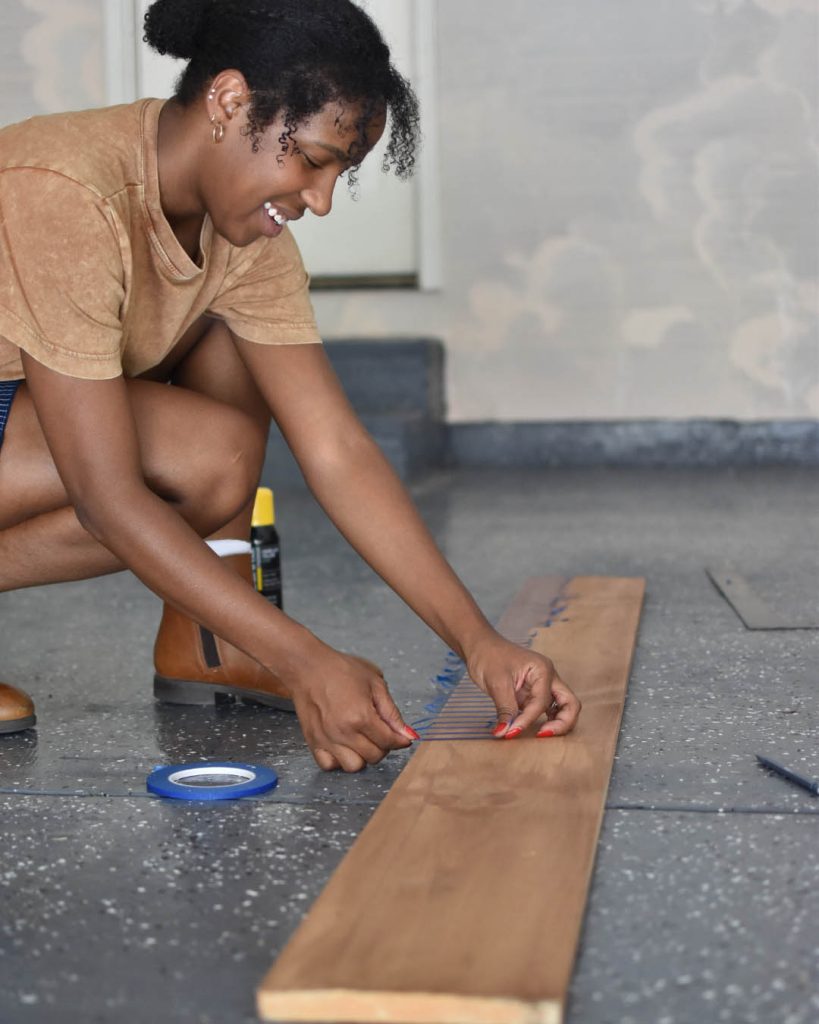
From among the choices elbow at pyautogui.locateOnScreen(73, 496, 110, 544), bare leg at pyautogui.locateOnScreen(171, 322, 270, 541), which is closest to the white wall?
bare leg at pyautogui.locateOnScreen(171, 322, 270, 541)

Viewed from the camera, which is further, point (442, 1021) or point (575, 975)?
point (575, 975)

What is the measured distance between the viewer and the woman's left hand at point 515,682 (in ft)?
4.71

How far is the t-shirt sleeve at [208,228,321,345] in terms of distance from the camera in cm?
170

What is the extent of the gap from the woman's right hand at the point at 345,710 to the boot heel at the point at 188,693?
0.40 meters

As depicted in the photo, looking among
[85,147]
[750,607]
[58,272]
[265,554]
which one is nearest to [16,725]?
[265,554]

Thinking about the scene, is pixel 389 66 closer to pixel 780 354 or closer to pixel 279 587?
pixel 279 587

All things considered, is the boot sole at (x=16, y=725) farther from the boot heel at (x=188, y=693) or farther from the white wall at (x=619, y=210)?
the white wall at (x=619, y=210)

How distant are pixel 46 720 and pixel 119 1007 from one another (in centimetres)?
83

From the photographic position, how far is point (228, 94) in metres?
1.38

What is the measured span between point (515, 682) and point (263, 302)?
0.61 m

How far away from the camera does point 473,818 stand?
125 cm

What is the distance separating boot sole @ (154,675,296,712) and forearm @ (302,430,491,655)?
0.27 metres

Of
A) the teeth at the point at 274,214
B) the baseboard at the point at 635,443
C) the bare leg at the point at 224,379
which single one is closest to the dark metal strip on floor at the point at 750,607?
the bare leg at the point at 224,379


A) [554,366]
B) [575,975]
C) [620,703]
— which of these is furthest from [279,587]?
[554,366]
